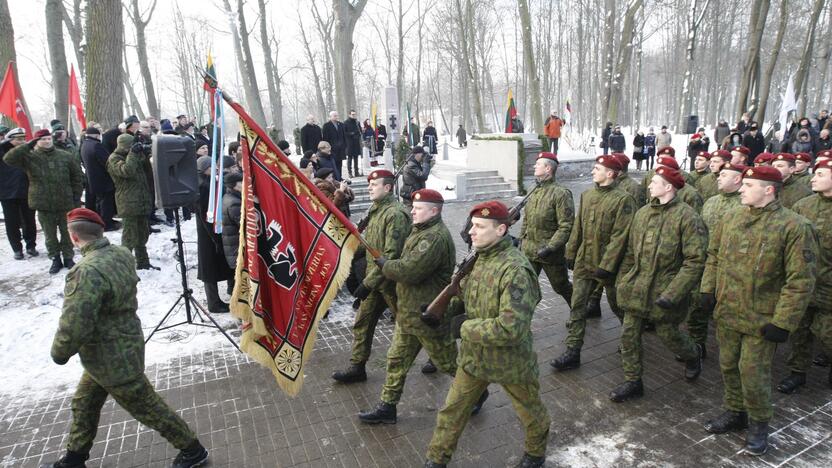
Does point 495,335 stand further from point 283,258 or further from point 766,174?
point 766,174

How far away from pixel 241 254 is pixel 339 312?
3446 millimetres

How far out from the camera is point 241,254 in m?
4.03

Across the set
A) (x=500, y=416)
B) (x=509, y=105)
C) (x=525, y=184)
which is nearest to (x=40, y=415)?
(x=500, y=416)

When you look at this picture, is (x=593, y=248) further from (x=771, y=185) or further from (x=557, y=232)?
(x=771, y=185)

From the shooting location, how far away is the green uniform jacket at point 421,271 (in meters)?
4.20

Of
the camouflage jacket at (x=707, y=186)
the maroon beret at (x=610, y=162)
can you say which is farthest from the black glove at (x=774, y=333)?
the camouflage jacket at (x=707, y=186)

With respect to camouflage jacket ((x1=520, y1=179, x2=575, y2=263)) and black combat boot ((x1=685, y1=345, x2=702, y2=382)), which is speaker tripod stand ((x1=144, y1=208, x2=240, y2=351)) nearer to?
camouflage jacket ((x1=520, y1=179, x2=575, y2=263))

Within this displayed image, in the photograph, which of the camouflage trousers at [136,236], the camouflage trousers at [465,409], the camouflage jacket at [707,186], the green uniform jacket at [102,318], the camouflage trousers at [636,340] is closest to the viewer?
the green uniform jacket at [102,318]

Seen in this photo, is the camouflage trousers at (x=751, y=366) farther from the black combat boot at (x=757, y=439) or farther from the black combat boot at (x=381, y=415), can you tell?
the black combat boot at (x=381, y=415)

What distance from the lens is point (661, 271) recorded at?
4570 millimetres

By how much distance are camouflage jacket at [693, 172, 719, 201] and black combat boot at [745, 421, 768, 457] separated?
469 centimetres

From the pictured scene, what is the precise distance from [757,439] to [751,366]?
0.57 m

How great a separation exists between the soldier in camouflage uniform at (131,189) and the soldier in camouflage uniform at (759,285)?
25.1 feet

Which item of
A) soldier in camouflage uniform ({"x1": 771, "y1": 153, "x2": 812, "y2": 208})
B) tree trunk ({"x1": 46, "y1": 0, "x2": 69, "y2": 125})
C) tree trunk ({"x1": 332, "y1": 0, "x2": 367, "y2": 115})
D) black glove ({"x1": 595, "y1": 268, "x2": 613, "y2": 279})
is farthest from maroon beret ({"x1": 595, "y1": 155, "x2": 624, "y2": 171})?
tree trunk ({"x1": 46, "y1": 0, "x2": 69, "y2": 125})
